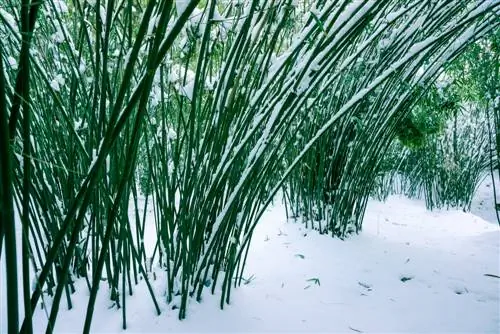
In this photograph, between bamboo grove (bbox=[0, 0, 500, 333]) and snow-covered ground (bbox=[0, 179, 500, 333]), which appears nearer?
bamboo grove (bbox=[0, 0, 500, 333])

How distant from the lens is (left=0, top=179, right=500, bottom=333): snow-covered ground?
101 centimetres

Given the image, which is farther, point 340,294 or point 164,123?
point 340,294

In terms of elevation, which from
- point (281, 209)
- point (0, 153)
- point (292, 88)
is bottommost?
point (281, 209)

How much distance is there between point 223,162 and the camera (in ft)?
2.91

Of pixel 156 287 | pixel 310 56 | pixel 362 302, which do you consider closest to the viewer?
pixel 310 56

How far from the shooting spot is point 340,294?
4.09ft

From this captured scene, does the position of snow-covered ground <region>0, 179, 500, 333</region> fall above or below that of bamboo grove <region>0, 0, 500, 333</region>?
below

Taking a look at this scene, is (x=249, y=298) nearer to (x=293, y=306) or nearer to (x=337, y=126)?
(x=293, y=306)

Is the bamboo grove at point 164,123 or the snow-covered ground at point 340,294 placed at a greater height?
the bamboo grove at point 164,123

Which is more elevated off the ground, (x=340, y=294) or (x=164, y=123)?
(x=164, y=123)

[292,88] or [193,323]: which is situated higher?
[292,88]

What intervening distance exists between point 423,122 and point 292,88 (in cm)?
169

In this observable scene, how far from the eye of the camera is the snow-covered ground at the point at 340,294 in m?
1.01

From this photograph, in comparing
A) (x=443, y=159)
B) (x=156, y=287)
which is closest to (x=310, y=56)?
(x=156, y=287)
